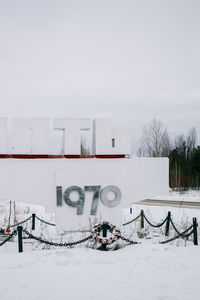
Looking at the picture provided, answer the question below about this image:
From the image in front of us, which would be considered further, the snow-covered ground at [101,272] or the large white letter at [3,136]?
the large white letter at [3,136]

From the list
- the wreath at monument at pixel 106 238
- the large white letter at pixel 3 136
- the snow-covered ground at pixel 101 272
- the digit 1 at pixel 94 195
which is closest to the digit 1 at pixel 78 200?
the digit 1 at pixel 94 195

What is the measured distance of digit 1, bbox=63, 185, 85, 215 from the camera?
751 cm

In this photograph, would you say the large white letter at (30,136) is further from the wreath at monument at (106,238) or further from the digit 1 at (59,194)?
the wreath at monument at (106,238)

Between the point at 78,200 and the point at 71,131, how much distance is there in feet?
7.51

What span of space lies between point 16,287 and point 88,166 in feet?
13.5

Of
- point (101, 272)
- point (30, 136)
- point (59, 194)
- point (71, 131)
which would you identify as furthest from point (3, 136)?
point (101, 272)

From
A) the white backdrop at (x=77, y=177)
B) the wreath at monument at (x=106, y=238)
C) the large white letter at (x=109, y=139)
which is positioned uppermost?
the large white letter at (x=109, y=139)

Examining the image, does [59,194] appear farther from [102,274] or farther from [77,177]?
[102,274]

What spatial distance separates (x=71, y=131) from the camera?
7652 millimetres

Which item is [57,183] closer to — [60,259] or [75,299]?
[60,259]

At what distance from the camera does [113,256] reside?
6.08 meters

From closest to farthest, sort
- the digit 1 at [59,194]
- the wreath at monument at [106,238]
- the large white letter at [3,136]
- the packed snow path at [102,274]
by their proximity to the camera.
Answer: the packed snow path at [102,274] < the wreath at monument at [106,238] < the large white letter at [3,136] < the digit 1 at [59,194]

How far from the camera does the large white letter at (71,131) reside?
7629mm

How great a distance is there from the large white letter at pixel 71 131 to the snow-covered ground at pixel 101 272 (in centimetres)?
301
